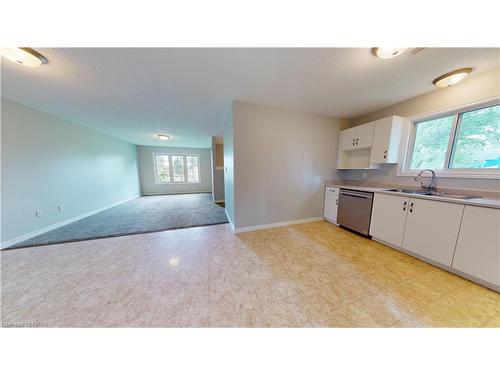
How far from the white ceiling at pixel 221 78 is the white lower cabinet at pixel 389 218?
5.30ft

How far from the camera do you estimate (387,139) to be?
2471 mm

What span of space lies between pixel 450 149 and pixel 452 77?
0.95m

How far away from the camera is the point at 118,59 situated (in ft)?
4.92

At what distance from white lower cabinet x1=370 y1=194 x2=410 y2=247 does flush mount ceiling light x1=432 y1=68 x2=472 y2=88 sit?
1.51m

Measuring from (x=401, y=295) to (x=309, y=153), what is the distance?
2483 millimetres

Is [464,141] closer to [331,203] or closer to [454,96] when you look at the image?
[454,96]

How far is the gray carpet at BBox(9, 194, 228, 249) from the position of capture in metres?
2.61

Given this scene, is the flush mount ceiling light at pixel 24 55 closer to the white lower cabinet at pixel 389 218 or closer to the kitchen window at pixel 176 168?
the white lower cabinet at pixel 389 218

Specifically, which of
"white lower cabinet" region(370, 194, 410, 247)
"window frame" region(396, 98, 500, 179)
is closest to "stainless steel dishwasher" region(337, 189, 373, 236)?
"white lower cabinet" region(370, 194, 410, 247)

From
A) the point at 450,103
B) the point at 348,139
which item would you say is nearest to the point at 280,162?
the point at 348,139

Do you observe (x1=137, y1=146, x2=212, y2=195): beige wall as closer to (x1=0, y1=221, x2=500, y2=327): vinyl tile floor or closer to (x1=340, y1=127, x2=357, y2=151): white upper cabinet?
(x1=0, y1=221, x2=500, y2=327): vinyl tile floor

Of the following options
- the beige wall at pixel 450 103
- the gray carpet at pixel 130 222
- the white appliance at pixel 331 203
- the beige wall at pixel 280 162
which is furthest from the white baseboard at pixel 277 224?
the beige wall at pixel 450 103

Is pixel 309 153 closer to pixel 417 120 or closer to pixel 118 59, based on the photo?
pixel 417 120
